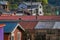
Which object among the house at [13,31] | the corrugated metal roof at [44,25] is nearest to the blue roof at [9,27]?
the house at [13,31]

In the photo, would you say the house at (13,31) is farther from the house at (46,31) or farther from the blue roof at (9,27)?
the house at (46,31)

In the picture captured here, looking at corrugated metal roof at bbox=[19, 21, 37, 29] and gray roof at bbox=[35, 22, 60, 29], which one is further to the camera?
corrugated metal roof at bbox=[19, 21, 37, 29]

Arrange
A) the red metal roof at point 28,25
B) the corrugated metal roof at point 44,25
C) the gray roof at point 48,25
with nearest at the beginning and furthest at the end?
the gray roof at point 48,25
the corrugated metal roof at point 44,25
the red metal roof at point 28,25

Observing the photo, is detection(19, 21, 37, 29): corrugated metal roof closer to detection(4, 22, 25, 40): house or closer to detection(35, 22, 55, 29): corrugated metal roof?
detection(35, 22, 55, 29): corrugated metal roof

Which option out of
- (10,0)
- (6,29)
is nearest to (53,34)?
(6,29)

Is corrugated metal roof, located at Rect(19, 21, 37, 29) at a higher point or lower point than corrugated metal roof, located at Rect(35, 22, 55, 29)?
lower

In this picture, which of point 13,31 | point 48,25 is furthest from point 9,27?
point 48,25

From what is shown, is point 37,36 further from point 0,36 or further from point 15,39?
point 0,36

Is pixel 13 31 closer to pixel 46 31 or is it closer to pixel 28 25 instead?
pixel 46 31

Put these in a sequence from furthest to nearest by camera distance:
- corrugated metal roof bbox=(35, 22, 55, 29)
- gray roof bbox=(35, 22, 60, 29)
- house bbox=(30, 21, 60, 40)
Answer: corrugated metal roof bbox=(35, 22, 55, 29) < gray roof bbox=(35, 22, 60, 29) < house bbox=(30, 21, 60, 40)

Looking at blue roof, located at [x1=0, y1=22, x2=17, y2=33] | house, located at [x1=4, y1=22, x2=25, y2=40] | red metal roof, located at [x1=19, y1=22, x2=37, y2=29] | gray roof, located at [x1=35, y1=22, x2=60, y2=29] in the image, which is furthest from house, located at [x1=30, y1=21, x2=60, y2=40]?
blue roof, located at [x1=0, y1=22, x2=17, y2=33]
